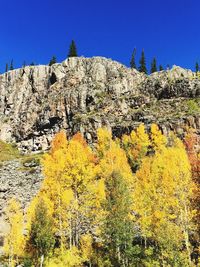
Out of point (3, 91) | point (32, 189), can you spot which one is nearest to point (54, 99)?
point (3, 91)

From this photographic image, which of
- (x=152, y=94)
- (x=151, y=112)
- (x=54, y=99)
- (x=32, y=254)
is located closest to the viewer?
(x=32, y=254)

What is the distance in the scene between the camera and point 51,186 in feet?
120

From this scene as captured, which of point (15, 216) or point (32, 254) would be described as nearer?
point (32, 254)

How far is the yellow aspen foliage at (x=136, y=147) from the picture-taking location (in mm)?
58688

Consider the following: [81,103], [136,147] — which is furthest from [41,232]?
[81,103]

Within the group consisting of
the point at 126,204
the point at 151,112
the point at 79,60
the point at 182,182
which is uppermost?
the point at 79,60

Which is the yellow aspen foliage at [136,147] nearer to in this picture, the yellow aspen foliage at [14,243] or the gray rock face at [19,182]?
the gray rock face at [19,182]

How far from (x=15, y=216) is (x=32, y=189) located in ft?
62.1

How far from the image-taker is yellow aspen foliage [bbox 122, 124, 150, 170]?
193 feet

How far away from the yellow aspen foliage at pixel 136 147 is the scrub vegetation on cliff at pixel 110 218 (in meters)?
16.0

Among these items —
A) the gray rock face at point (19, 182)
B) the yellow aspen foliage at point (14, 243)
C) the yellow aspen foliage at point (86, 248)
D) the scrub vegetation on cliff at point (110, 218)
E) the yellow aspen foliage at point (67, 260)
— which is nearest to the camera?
the scrub vegetation on cliff at point (110, 218)

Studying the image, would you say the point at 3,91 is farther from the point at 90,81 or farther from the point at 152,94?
the point at 152,94

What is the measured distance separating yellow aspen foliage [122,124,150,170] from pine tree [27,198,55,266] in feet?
93.6

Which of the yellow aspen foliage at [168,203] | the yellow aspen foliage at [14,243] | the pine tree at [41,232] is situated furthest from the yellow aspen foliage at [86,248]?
the yellow aspen foliage at [14,243]
